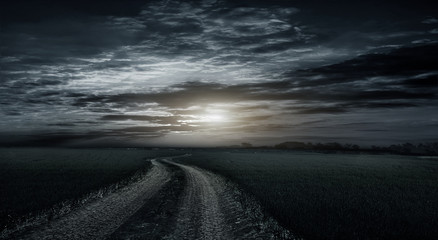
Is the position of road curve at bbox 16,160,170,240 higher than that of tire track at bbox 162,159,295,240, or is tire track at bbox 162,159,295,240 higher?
road curve at bbox 16,160,170,240

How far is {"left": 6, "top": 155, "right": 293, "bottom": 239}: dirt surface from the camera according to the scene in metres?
11.1

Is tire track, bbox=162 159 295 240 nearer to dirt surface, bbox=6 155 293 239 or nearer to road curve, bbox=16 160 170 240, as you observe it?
dirt surface, bbox=6 155 293 239

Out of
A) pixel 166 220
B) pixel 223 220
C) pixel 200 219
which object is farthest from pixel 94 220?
pixel 223 220

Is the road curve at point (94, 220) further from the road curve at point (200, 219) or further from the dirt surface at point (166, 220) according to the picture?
the road curve at point (200, 219)

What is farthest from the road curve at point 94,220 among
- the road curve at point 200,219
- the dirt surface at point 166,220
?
the road curve at point 200,219

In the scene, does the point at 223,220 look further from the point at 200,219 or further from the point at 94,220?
the point at 94,220

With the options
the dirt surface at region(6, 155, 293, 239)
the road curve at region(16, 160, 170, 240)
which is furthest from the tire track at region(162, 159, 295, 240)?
the road curve at region(16, 160, 170, 240)

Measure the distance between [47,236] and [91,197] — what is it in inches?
337

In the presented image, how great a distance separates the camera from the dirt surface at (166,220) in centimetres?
1113

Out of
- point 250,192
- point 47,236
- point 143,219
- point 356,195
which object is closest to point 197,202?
point 143,219

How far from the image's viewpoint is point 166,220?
1312 centimetres

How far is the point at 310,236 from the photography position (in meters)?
11.3

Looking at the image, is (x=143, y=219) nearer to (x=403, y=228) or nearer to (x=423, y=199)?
(x=403, y=228)

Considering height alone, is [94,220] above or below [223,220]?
above
